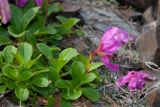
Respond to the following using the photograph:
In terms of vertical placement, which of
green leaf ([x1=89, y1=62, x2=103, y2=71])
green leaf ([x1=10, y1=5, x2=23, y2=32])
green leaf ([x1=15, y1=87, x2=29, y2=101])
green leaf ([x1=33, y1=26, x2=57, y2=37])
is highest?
green leaf ([x1=10, y1=5, x2=23, y2=32])

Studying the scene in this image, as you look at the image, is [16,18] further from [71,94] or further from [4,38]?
[71,94]

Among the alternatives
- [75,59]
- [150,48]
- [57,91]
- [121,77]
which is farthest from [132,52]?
[57,91]

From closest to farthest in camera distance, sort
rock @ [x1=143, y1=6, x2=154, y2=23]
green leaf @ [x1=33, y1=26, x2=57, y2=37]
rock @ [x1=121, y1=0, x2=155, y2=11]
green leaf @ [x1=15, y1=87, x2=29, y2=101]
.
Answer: green leaf @ [x1=15, y1=87, x2=29, y2=101] < green leaf @ [x1=33, y1=26, x2=57, y2=37] < rock @ [x1=143, y1=6, x2=154, y2=23] < rock @ [x1=121, y1=0, x2=155, y2=11]

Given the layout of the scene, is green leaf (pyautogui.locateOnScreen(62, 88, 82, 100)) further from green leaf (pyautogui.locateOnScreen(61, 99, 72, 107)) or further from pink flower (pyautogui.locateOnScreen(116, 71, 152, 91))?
pink flower (pyautogui.locateOnScreen(116, 71, 152, 91))

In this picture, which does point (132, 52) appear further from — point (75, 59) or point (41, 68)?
point (41, 68)

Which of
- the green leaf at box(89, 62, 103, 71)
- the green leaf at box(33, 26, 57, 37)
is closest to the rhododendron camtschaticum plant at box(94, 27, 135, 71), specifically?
the green leaf at box(89, 62, 103, 71)

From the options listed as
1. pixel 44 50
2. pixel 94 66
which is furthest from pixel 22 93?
pixel 94 66

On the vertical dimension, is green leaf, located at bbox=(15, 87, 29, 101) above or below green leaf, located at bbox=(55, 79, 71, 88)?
below

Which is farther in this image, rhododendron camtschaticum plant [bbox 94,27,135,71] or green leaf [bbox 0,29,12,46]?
green leaf [bbox 0,29,12,46]

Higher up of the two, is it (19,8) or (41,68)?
(19,8)
